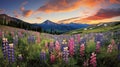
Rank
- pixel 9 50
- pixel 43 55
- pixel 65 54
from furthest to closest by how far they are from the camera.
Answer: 1. pixel 43 55
2. pixel 65 54
3. pixel 9 50

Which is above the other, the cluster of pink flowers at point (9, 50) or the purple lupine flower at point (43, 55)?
the cluster of pink flowers at point (9, 50)

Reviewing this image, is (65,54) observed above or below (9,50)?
below

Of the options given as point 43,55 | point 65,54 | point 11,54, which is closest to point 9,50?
point 11,54

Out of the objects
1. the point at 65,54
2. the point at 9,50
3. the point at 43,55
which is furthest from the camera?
the point at 43,55

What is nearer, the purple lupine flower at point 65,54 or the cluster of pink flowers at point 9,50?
the cluster of pink flowers at point 9,50

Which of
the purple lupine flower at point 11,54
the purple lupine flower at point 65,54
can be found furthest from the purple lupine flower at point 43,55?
the purple lupine flower at point 11,54

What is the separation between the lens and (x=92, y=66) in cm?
485

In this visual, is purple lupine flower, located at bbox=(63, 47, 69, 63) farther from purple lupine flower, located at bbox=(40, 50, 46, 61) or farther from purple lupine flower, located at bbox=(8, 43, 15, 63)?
purple lupine flower, located at bbox=(8, 43, 15, 63)

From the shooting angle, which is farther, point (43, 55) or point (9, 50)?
point (43, 55)

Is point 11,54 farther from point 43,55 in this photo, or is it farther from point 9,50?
point 43,55

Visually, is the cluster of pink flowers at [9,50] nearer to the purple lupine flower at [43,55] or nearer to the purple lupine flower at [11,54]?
the purple lupine flower at [11,54]

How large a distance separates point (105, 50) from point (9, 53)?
2134 mm

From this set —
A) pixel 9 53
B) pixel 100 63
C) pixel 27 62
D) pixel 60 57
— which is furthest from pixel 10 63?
pixel 100 63

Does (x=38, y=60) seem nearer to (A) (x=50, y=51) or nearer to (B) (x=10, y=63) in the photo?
(A) (x=50, y=51)
